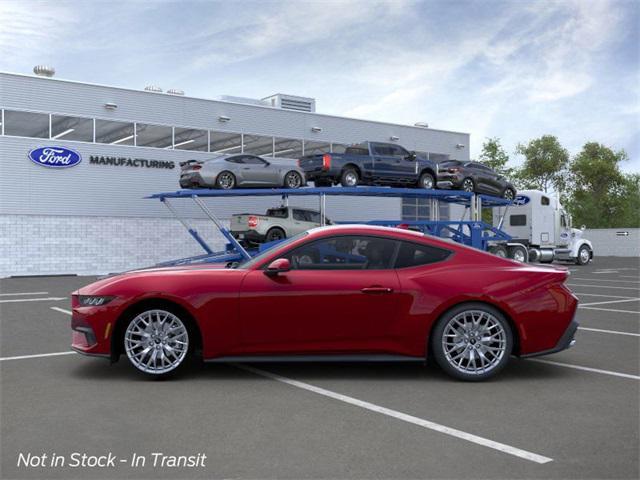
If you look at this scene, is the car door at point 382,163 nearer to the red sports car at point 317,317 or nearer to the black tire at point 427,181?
the black tire at point 427,181

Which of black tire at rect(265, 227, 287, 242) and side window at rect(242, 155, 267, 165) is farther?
side window at rect(242, 155, 267, 165)

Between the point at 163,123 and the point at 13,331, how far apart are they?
19.4 metres

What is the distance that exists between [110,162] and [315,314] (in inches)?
874

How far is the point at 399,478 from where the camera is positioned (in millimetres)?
3629

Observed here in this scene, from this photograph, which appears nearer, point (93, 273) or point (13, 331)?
point (13, 331)

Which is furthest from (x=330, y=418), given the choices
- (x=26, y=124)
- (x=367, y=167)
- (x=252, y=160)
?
(x=26, y=124)

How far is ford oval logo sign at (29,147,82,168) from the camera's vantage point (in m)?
24.6

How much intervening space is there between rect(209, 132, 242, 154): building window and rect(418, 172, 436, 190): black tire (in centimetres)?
1154

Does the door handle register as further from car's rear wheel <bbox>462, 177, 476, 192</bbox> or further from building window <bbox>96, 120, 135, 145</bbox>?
building window <bbox>96, 120, 135, 145</bbox>

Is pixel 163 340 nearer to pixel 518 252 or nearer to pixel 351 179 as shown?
pixel 351 179

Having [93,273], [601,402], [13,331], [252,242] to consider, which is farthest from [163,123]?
[601,402]

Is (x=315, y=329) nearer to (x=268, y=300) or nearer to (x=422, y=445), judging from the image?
(x=268, y=300)

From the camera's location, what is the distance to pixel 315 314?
5.97 metres

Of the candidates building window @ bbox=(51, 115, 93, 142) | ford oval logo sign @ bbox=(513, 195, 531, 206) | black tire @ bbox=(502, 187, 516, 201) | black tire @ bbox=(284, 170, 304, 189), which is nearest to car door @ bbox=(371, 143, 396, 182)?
black tire @ bbox=(284, 170, 304, 189)
